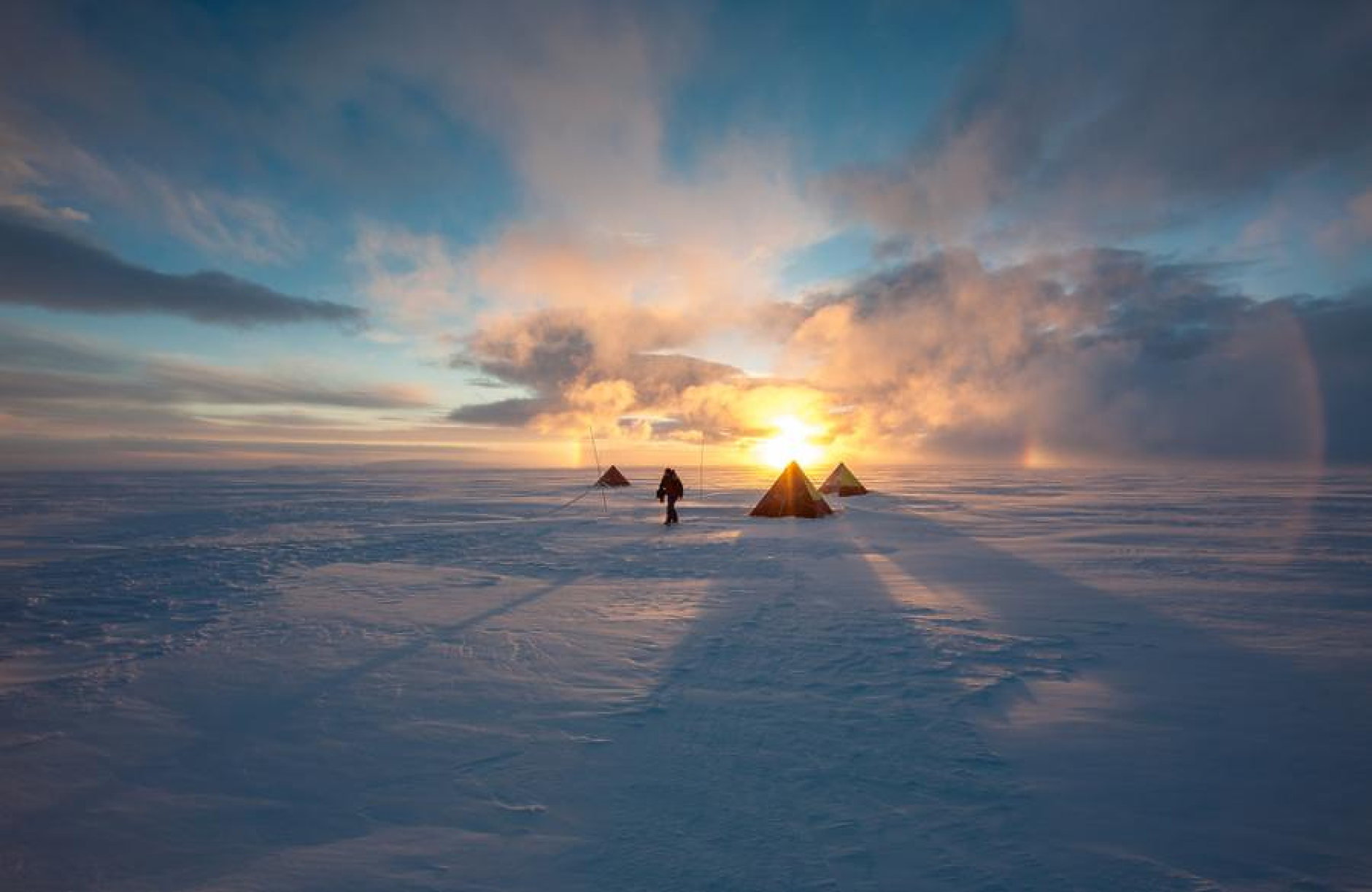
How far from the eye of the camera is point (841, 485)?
37.0 meters

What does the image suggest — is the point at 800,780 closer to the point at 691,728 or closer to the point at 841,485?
the point at 691,728

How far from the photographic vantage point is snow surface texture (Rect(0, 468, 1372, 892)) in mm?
3678

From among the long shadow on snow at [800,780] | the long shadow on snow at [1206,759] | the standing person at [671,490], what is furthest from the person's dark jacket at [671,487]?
the long shadow on snow at [1206,759]

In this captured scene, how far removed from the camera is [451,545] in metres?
17.1

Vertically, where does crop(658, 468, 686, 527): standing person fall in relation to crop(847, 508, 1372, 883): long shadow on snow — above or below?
above

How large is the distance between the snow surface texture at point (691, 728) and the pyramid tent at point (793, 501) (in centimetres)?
1149

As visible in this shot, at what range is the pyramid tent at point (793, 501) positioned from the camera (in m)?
24.6

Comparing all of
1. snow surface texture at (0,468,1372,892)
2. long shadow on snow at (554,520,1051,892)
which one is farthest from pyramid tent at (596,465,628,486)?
long shadow on snow at (554,520,1051,892)

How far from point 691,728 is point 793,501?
64.7ft

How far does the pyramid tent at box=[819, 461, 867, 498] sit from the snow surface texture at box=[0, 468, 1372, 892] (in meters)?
23.5

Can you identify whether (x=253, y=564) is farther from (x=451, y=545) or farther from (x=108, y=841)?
(x=108, y=841)

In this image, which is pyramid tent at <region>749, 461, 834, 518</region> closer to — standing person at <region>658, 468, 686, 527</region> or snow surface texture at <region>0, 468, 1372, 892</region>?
standing person at <region>658, 468, 686, 527</region>

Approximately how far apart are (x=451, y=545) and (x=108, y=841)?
1361cm

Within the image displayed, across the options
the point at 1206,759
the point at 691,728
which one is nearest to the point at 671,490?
the point at 691,728
